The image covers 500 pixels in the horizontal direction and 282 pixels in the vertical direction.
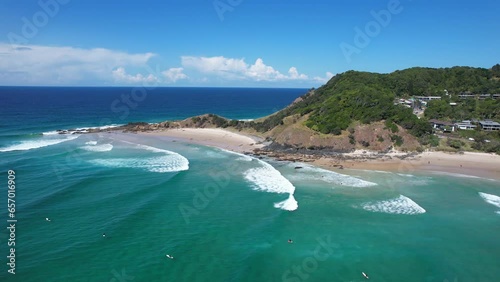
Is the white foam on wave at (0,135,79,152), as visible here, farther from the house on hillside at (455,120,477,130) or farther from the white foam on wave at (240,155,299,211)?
the house on hillside at (455,120,477,130)

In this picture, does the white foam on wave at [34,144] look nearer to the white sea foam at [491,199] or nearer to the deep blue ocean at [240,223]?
the deep blue ocean at [240,223]

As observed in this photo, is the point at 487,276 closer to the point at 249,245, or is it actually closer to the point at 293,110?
the point at 249,245

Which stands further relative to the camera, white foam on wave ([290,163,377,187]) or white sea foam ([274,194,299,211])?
white foam on wave ([290,163,377,187])

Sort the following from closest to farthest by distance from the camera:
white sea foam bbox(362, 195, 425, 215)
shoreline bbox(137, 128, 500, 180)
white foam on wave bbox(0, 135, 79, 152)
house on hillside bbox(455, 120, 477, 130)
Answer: white sea foam bbox(362, 195, 425, 215)
shoreline bbox(137, 128, 500, 180)
white foam on wave bbox(0, 135, 79, 152)
house on hillside bbox(455, 120, 477, 130)

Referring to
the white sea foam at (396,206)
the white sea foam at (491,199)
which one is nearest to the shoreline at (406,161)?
the white sea foam at (491,199)

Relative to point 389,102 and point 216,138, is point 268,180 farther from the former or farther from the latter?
point 389,102

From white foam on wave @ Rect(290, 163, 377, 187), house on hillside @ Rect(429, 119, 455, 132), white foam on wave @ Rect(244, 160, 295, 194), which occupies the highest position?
house on hillside @ Rect(429, 119, 455, 132)

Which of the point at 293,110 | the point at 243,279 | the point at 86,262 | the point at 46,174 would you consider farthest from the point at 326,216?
the point at 293,110

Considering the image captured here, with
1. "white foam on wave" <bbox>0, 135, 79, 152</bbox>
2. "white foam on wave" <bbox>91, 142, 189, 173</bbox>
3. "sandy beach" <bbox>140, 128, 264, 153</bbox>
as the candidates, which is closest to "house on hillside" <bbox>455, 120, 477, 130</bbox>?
"sandy beach" <bbox>140, 128, 264, 153</bbox>
